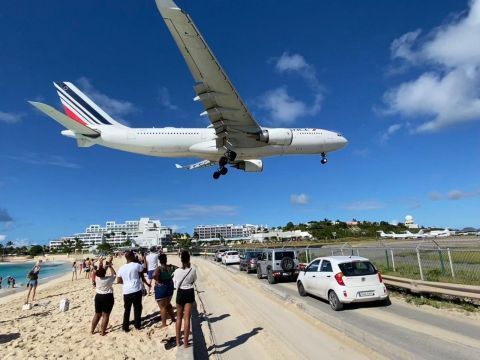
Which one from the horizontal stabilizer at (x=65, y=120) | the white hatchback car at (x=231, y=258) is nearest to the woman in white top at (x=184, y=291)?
the horizontal stabilizer at (x=65, y=120)

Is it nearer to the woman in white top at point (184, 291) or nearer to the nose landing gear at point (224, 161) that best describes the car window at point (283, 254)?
the nose landing gear at point (224, 161)

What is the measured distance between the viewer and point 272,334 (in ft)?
28.0

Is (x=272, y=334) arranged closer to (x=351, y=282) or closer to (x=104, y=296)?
(x=351, y=282)

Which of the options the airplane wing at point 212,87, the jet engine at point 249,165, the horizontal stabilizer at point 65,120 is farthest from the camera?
the jet engine at point 249,165

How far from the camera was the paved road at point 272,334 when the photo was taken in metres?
6.98

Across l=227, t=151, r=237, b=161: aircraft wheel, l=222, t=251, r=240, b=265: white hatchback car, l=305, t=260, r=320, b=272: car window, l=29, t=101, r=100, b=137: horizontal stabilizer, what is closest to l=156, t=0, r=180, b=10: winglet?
l=29, t=101, r=100, b=137: horizontal stabilizer

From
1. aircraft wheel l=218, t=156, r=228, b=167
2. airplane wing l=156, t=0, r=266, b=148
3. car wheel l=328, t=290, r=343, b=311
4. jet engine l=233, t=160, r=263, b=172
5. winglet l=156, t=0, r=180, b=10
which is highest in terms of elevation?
winglet l=156, t=0, r=180, b=10

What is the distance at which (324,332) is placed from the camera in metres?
8.51

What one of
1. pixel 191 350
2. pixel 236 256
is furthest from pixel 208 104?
pixel 236 256

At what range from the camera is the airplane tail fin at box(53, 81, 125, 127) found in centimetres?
2584

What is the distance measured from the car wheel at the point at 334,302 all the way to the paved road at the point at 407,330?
0.19 meters

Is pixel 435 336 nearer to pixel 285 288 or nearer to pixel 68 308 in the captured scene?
pixel 285 288

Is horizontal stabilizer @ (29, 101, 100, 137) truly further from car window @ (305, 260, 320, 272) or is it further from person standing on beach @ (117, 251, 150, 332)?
car window @ (305, 260, 320, 272)

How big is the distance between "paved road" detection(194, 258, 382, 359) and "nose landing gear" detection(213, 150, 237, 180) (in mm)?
11886
